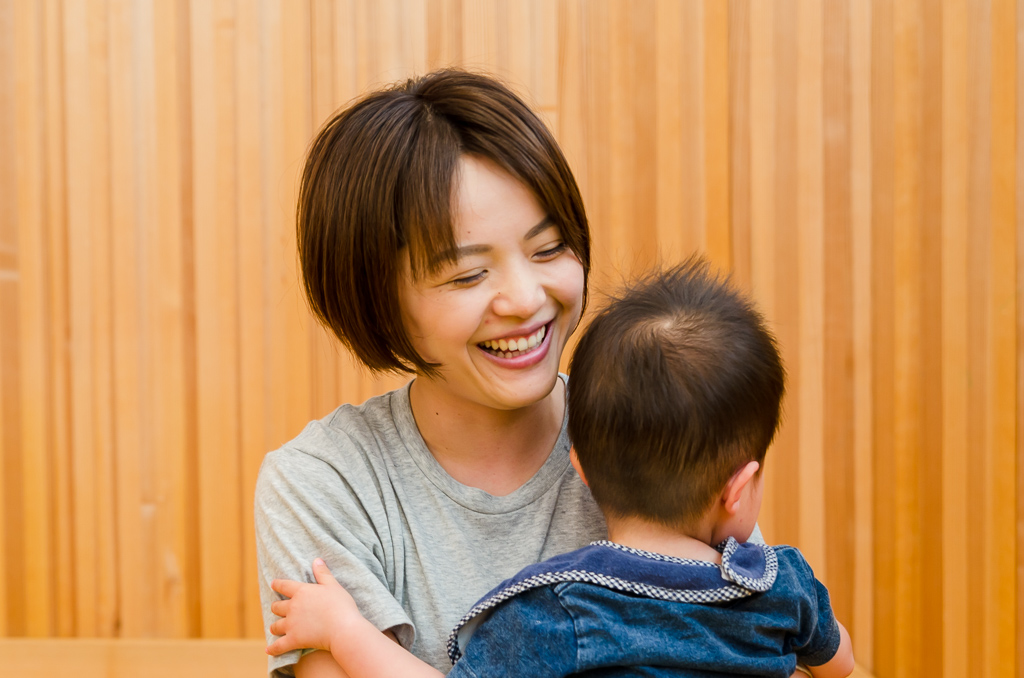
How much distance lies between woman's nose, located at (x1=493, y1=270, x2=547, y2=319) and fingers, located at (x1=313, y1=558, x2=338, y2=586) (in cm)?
35

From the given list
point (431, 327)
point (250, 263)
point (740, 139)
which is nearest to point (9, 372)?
point (250, 263)

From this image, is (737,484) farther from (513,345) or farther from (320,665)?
(320,665)

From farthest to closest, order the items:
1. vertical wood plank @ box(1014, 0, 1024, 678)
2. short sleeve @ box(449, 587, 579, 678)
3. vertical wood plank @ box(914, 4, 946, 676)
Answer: vertical wood plank @ box(914, 4, 946, 676) → vertical wood plank @ box(1014, 0, 1024, 678) → short sleeve @ box(449, 587, 579, 678)

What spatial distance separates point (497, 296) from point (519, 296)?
0.03 meters

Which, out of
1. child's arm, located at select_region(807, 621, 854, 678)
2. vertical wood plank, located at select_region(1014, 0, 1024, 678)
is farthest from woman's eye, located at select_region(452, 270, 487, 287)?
vertical wood plank, located at select_region(1014, 0, 1024, 678)

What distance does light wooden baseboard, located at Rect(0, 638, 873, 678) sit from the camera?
2.23 metres

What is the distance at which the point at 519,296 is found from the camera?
40.1 inches

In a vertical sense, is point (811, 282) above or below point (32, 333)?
above

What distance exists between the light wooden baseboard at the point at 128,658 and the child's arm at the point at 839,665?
156 cm

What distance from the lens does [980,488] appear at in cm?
162

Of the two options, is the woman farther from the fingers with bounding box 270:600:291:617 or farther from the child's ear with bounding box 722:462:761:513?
the child's ear with bounding box 722:462:761:513

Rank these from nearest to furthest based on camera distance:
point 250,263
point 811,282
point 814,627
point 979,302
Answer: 1. point 814,627
2. point 979,302
3. point 811,282
4. point 250,263

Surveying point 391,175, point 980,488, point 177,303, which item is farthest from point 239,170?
point 980,488

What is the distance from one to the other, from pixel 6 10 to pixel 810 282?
208 centimetres
